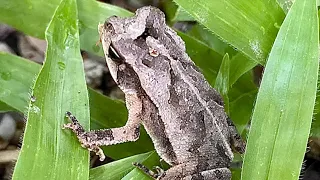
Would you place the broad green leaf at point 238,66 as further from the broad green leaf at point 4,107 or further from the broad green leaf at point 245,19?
the broad green leaf at point 4,107

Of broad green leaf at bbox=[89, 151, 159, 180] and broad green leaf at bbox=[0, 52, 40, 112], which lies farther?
broad green leaf at bbox=[0, 52, 40, 112]

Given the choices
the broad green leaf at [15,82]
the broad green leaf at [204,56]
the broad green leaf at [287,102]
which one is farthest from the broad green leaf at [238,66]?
the broad green leaf at [15,82]

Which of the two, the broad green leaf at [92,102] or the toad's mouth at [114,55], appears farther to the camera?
the broad green leaf at [92,102]

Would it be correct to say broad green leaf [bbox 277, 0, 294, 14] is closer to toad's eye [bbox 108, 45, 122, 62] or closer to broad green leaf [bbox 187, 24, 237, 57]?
broad green leaf [bbox 187, 24, 237, 57]

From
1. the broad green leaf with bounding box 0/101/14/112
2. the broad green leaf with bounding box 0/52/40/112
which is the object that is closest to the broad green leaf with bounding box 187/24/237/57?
the broad green leaf with bounding box 0/52/40/112

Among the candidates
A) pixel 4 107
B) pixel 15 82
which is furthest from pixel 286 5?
pixel 4 107

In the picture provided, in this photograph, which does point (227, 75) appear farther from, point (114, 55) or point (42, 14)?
point (42, 14)
